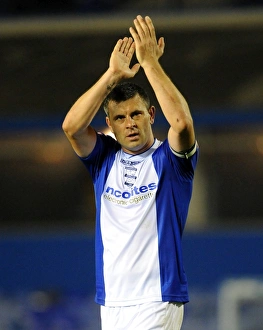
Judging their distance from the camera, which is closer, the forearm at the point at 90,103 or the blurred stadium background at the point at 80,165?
the forearm at the point at 90,103

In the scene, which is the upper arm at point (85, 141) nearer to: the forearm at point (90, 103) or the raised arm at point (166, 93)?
the forearm at point (90, 103)

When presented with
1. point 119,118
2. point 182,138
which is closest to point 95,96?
point 119,118

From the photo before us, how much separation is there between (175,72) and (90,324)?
3.81 meters

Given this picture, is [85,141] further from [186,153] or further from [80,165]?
[80,165]

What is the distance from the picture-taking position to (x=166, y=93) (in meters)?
3.52

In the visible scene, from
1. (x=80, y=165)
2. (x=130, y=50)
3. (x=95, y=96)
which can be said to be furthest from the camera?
(x=80, y=165)

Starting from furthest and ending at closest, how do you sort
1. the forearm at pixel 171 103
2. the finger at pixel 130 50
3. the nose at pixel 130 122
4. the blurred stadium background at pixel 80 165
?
the blurred stadium background at pixel 80 165
the finger at pixel 130 50
the nose at pixel 130 122
the forearm at pixel 171 103

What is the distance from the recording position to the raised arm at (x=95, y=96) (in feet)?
11.9

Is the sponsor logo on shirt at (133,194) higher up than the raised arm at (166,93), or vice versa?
the raised arm at (166,93)

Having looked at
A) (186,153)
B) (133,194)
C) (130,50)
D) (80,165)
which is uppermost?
(80,165)

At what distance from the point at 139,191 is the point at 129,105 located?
0.38 metres

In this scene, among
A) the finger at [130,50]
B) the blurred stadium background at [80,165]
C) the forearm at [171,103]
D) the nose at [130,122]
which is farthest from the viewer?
the blurred stadium background at [80,165]

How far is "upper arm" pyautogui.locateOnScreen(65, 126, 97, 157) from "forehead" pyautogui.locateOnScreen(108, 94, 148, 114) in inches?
5.9

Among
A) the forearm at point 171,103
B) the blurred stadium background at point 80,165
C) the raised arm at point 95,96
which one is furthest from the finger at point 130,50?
the blurred stadium background at point 80,165
